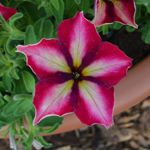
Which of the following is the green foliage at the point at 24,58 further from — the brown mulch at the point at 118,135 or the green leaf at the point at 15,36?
the brown mulch at the point at 118,135

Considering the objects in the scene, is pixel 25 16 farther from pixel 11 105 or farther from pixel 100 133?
pixel 100 133

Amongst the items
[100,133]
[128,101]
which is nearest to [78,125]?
[128,101]

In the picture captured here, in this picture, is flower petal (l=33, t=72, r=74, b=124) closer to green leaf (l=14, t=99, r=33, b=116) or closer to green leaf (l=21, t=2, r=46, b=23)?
green leaf (l=14, t=99, r=33, b=116)

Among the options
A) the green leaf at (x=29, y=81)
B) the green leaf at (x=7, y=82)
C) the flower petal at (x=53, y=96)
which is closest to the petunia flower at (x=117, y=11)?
the flower petal at (x=53, y=96)

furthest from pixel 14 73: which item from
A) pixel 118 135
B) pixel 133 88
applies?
pixel 118 135

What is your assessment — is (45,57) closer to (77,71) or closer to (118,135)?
(77,71)
